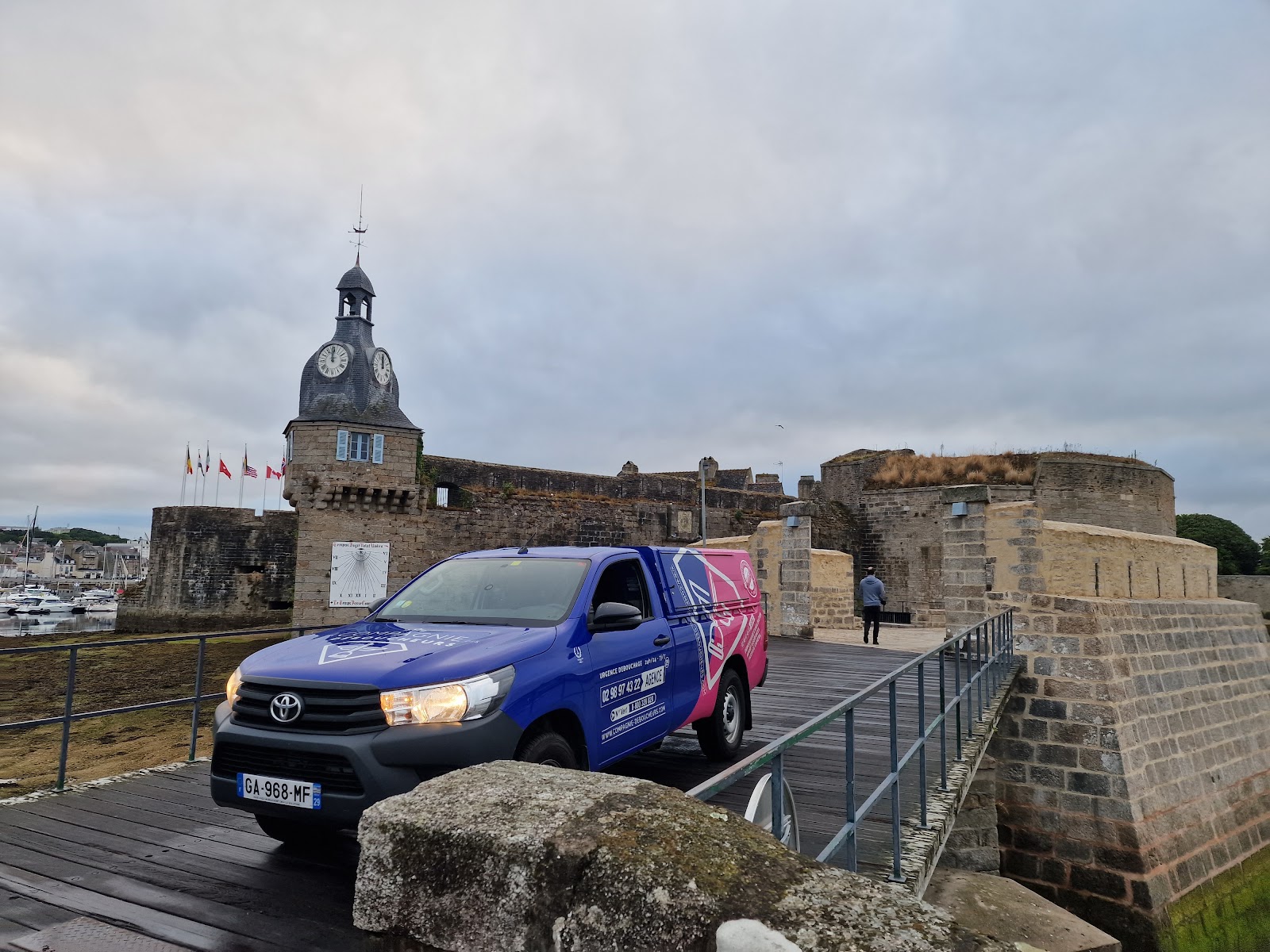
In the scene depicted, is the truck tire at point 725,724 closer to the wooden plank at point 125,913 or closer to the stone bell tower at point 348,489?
the wooden plank at point 125,913

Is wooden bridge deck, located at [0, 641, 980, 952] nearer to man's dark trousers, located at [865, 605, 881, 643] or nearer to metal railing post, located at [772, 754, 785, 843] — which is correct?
metal railing post, located at [772, 754, 785, 843]

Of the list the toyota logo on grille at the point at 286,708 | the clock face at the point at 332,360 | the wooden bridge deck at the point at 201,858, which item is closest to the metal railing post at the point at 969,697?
the wooden bridge deck at the point at 201,858

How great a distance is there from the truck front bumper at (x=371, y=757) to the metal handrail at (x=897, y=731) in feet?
4.53

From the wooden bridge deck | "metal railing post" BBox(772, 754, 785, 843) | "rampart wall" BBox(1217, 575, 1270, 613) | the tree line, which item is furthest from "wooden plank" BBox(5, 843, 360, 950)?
the tree line

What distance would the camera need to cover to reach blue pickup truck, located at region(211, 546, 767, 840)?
343 centimetres

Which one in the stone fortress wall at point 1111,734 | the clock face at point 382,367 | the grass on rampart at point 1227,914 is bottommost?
the grass on rampart at point 1227,914

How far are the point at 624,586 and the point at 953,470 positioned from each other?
2394cm

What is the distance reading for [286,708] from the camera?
363 cm

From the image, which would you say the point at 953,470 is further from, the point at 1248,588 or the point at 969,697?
the point at 969,697

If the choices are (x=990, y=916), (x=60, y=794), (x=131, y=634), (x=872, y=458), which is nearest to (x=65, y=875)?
(x=60, y=794)

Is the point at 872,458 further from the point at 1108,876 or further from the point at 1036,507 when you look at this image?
the point at 1108,876

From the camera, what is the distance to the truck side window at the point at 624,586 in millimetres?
4887

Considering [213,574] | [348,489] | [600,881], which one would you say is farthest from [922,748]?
[213,574]

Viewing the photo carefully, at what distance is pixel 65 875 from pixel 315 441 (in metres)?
24.6
